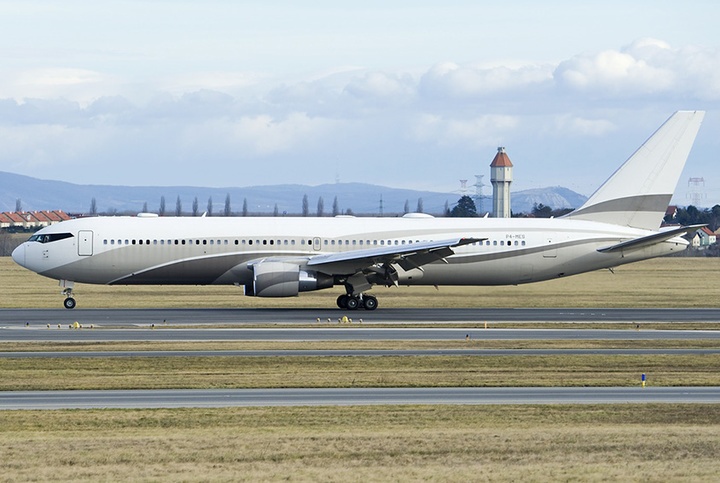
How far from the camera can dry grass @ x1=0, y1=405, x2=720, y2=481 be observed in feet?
53.5

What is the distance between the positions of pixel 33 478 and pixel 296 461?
3.97m

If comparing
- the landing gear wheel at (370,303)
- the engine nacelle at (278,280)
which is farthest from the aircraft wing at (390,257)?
the landing gear wheel at (370,303)

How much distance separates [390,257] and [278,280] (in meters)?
4.91

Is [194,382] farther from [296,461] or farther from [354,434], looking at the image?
[296,461]

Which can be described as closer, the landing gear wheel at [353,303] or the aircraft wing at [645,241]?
the aircraft wing at [645,241]

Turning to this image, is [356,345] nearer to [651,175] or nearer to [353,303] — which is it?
[353,303]

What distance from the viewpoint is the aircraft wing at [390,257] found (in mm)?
46250

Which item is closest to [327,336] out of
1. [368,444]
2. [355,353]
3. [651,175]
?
[355,353]

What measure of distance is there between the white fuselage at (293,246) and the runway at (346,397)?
23.5 m

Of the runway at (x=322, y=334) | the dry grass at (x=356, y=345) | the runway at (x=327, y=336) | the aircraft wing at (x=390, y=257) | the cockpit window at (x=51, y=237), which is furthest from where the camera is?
the cockpit window at (x=51, y=237)

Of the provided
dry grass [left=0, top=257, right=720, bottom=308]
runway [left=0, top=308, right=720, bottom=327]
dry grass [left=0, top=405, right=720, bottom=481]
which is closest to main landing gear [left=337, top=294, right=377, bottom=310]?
runway [left=0, top=308, right=720, bottom=327]

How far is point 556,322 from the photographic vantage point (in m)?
42.6

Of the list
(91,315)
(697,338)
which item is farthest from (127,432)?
(91,315)

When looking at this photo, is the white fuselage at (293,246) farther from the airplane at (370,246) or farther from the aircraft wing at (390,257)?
the aircraft wing at (390,257)
